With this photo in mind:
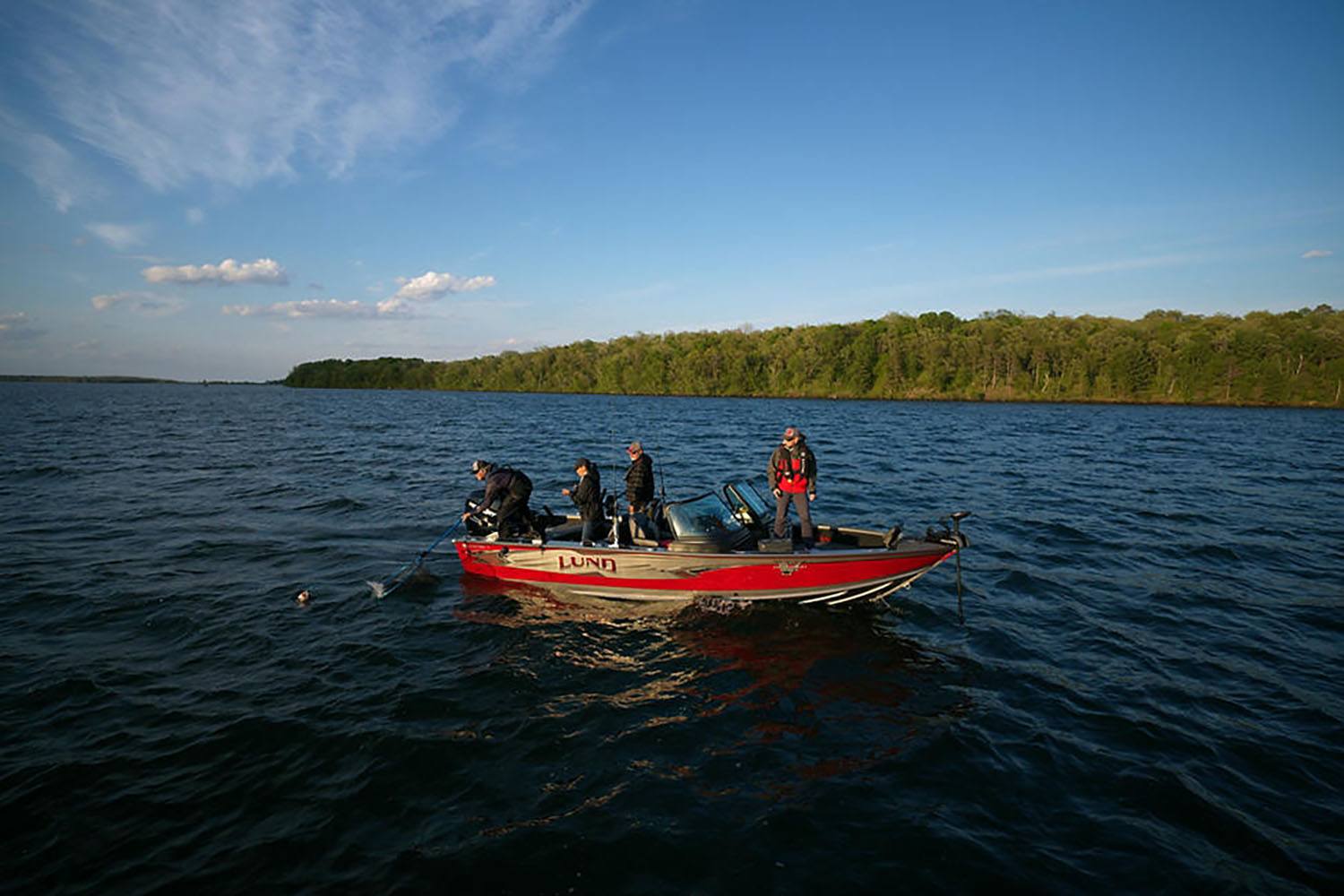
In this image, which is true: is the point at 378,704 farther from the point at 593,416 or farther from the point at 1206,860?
the point at 593,416

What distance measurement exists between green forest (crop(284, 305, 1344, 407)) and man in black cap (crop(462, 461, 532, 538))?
100051mm

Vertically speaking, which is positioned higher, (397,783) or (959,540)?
(959,540)

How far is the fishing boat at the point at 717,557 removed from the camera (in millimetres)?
9492

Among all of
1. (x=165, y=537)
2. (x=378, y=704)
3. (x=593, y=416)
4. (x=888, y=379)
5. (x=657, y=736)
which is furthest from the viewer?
(x=888, y=379)

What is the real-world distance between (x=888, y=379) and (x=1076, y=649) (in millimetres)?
101713

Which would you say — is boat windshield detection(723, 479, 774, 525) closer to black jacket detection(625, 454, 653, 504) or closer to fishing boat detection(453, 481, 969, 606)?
fishing boat detection(453, 481, 969, 606)

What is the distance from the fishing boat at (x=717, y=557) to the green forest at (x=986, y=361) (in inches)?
3825

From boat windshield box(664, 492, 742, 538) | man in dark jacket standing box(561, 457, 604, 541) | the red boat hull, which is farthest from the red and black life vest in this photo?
man in dark jacket standing box(561, 457, 604, 541)

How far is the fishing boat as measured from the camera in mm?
9492

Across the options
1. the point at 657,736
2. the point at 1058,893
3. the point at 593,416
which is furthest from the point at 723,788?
the point at 593,416

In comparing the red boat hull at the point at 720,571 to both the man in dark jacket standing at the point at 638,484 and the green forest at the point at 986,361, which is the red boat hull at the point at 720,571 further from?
the green forest at the point at 986,361

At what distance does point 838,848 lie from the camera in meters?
5.21

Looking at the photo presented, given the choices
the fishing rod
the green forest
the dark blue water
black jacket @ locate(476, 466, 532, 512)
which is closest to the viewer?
the dark blue water

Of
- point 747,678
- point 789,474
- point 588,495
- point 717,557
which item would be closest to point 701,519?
point 717,557
